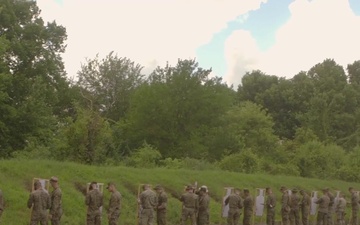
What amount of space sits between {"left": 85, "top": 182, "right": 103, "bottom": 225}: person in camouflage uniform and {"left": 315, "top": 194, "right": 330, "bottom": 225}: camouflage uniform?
1268cm

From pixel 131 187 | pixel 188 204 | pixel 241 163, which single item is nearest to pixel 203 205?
pixel 188 204

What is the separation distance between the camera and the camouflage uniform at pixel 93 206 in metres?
21.2

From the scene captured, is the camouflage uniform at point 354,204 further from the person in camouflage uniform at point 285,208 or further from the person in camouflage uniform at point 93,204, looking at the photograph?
the person in camouflage uniform at point 93,204

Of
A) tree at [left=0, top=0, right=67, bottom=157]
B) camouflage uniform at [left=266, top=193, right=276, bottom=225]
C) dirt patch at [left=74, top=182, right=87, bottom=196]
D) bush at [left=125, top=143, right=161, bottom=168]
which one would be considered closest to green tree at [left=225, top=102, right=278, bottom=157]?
bush at [left=125, top=143, right=161, bottom=168]

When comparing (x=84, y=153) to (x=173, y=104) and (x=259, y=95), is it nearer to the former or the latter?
(x=173, y=104)

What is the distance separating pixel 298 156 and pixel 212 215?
1007 inches

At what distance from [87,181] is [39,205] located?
27.6 ft

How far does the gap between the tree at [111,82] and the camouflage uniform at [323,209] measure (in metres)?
38.2

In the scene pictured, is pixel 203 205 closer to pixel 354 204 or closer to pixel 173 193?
pixel 173 193

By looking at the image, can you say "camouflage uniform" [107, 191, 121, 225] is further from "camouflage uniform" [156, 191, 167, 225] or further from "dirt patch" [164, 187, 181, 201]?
"dirt patch" [164, 187, 181, 201]

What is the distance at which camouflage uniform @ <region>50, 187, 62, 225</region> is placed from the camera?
1975cm

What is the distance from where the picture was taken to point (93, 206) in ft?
70.0

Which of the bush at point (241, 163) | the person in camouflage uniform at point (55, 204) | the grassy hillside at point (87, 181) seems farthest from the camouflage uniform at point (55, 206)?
the bush at point (241, 163)

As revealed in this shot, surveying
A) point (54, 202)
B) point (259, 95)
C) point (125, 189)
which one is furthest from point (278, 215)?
point (259, 95)
